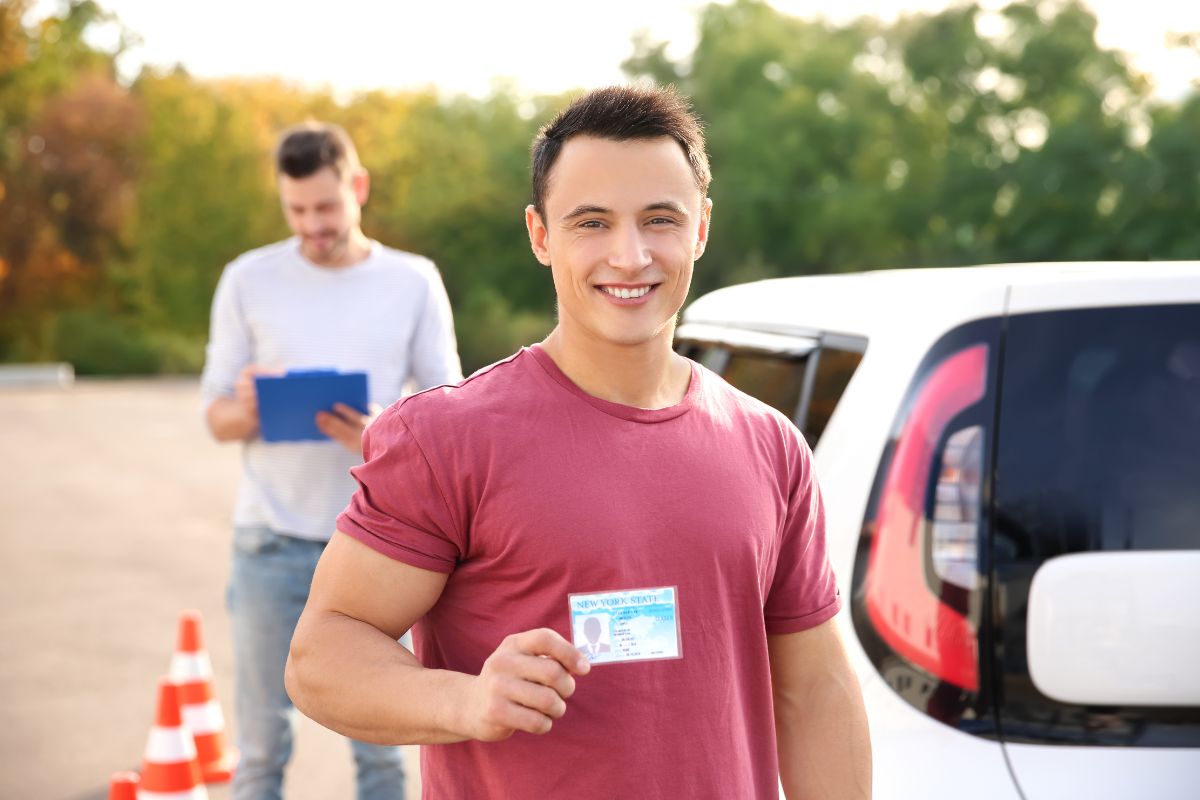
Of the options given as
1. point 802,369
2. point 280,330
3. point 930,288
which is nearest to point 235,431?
point 280,330

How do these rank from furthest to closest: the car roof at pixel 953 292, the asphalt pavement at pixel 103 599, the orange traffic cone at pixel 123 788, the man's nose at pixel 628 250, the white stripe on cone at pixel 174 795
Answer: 1. the asphalt pavement at pixel 103 599
2. the white stripe on cone at pixel 174 795
3. the orange traffic cone at pixel 123 788
4. the car roof at pixel 953 292
5. the man's nose at pixel 628 250

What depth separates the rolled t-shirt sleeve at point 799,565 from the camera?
2201mm

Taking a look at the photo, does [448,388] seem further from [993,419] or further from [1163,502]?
[1163,502]

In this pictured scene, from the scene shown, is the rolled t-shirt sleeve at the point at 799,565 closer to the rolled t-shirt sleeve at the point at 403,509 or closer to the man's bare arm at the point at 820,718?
the man's bare arm at the point at 820,718

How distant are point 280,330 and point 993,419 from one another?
2.35 metres

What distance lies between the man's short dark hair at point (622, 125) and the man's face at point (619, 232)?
1 centimetres

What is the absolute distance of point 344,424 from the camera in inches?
162

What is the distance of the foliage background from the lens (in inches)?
1255

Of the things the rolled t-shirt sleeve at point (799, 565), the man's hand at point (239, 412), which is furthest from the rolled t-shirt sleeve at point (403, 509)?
the man's hand at point (239, 412)

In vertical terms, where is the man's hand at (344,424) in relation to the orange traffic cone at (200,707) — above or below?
above

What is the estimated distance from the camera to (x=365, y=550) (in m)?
1.93

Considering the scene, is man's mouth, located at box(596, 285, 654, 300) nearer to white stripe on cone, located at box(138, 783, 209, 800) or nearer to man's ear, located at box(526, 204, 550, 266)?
man's ear, located at box(526, 204, 550, 266)

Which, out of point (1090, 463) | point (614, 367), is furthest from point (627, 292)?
point (1090, 463)

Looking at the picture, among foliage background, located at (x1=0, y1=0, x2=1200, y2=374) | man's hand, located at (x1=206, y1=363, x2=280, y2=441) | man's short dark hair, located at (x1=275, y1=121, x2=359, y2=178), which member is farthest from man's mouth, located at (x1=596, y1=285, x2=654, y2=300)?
foliage background, located at (x1=0, y1=0, x2=1200, y2=374)
